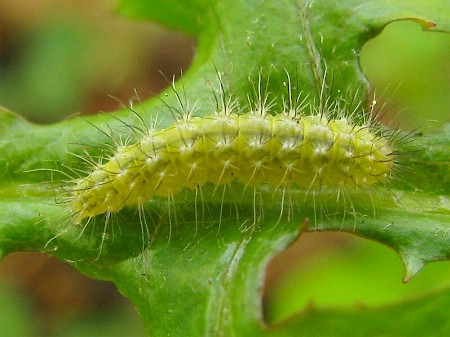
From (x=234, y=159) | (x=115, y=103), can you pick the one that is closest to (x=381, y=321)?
(x=234, y=159)

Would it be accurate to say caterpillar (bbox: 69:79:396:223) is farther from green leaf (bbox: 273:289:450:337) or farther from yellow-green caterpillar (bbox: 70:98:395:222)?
green leaf (bbox: 273:289:450:337)

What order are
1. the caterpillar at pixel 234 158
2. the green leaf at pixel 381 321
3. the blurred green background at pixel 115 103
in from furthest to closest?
the blurred green background at pixel 115 103 → the caterpillar at pixel 234 158 → the green leaf at pixel 381 321

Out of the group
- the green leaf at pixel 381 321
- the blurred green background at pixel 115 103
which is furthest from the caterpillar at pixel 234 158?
the blurred green background at pixel 115 103

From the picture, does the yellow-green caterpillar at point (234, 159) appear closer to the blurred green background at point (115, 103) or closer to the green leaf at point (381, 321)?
the green leaf at point (381, 321)

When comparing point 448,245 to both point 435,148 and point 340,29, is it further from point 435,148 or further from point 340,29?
point 340,29

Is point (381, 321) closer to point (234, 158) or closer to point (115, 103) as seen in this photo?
point (234, 158)
